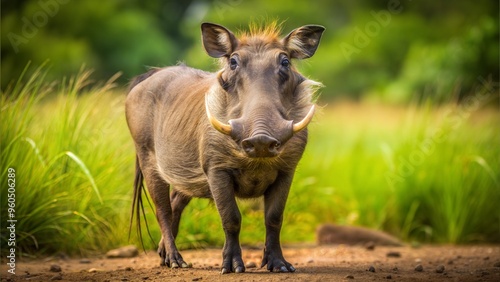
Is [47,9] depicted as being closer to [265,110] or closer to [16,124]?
[16,124]

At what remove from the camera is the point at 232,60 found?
4.97 m

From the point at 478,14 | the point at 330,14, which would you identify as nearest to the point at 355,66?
the point at 478,14

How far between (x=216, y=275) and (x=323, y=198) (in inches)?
173

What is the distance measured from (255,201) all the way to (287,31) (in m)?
19.9

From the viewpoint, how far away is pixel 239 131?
15.0ft

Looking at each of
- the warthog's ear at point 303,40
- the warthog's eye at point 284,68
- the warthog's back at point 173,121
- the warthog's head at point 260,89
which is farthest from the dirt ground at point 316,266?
the warthog's ear at point 303,40

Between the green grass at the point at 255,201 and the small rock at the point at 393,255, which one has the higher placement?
the green grass at the point at 255,201

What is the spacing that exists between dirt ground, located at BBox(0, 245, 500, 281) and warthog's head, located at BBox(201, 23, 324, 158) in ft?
2.78

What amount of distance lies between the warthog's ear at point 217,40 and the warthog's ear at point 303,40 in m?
0.34
